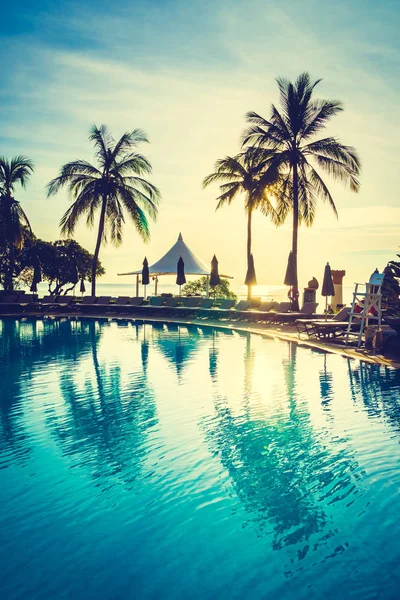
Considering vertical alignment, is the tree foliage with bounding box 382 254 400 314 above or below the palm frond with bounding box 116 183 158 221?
below

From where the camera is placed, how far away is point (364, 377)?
10.8 metres

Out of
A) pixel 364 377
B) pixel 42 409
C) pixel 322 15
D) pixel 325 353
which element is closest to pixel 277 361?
pixel 325 353

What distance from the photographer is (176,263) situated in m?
32.6

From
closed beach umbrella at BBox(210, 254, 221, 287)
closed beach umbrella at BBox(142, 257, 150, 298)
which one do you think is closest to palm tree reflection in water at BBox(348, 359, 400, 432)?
closed beach umbrella at BBox(210, 254, 221, 287)

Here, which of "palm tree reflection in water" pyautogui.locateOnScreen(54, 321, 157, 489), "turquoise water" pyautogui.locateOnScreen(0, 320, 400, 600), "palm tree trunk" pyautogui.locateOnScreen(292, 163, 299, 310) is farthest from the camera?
"palm tree trunk" pyautogui.locateOnScreen(292, 163, 299, 310)

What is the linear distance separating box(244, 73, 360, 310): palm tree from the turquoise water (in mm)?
15970

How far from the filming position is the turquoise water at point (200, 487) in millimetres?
3879

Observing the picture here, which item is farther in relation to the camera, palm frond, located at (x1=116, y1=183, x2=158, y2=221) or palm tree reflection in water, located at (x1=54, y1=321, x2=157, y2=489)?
palm frond, located at (x1=116, y1=183, x2=158, y2=221)

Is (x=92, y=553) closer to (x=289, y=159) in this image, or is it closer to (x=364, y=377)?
(x=364, y=377)

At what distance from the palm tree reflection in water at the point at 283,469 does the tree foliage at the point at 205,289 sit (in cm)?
2775

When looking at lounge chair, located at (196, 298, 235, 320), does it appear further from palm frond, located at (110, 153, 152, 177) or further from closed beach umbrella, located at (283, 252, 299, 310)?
palm frond, located at (110, 153, 152, 177)

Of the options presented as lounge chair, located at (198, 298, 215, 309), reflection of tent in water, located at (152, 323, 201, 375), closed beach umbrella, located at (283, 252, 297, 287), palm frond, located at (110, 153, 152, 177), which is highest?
palm frond, located at (110, 153, 152, 177)

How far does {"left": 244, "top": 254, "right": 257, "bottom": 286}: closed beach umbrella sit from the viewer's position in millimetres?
29031

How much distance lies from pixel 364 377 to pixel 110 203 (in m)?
24.6
